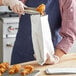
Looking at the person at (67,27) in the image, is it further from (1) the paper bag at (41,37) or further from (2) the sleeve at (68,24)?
(1) the paper bag at (41,37)

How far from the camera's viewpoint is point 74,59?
1448 millimetres

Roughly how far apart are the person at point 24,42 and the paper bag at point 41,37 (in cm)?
25

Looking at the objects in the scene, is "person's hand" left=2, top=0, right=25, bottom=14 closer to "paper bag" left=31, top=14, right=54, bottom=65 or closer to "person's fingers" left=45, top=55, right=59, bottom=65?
"paper bag" left=31, top=14, right=54, bottom=65

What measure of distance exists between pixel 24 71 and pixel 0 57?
1967 mm

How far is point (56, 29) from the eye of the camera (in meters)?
1.56

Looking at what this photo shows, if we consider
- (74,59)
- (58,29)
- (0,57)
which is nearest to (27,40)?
(58,29)

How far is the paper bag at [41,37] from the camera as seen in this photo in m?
1.25

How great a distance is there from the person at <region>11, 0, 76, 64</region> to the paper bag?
6 centimetres

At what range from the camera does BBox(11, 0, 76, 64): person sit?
1.42 metres

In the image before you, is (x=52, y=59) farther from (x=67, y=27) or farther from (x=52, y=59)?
(x=67, y=27)

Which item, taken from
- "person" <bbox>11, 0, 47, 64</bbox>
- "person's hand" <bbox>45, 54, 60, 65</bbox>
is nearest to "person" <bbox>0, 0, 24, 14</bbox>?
"person" <bbox>11, 0, 47, 64</bbox>

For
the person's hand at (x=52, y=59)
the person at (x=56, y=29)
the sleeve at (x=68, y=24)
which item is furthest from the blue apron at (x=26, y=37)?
the person's hand at (x=52, y=59)

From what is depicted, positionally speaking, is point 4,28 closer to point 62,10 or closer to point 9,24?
point 9,24

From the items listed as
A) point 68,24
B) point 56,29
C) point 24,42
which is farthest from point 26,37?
point 68,24
